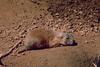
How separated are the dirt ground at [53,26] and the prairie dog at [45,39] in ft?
0.24

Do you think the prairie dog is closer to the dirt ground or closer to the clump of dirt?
the dirt ground

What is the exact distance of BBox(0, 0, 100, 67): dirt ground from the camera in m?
3.15

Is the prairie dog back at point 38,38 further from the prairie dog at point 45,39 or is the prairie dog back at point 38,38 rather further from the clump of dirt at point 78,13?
the clump of dirt at point 78,13

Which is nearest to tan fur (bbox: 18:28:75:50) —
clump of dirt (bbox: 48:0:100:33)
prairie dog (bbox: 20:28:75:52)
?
prairie dog (bbox: 20:28:75:52)

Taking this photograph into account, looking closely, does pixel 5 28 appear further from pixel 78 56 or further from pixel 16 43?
pixel 78 56

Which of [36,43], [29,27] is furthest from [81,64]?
[29,27]

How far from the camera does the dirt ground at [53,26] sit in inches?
124

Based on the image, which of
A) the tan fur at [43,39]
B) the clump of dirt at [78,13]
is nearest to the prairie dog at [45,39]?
the tan fur at [43,39]

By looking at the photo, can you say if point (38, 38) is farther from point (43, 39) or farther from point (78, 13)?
point (78, 13)

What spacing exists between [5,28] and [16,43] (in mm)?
332

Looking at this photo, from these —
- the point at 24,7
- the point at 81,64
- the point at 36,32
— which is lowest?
the point at 81,64

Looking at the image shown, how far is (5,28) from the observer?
3.71 metres

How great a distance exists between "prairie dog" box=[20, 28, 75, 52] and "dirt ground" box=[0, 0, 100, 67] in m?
0.07

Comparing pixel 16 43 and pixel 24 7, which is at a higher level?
pixel 24 7
